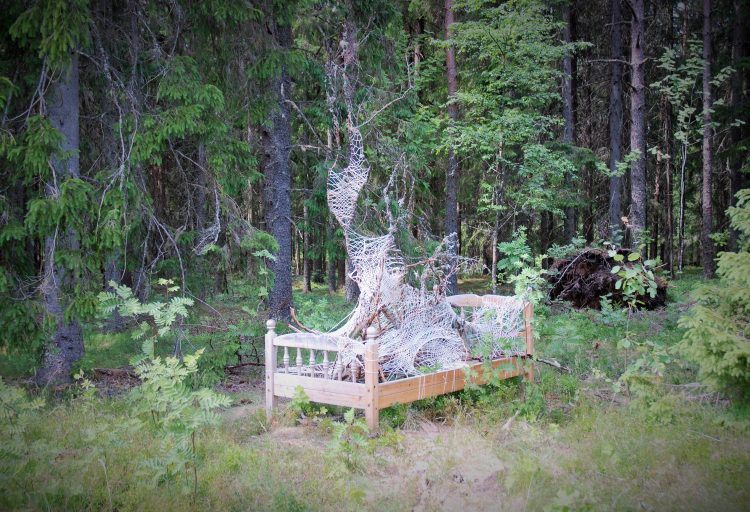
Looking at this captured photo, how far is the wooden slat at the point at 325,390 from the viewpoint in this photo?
651 cm

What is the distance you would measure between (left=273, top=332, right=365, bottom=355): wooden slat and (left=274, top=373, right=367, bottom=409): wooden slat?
36cm

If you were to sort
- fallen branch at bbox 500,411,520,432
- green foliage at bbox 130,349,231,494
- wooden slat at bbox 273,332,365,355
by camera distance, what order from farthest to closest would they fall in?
wooden slat at bbox 273,332,365,355 → fallen branch at bbox 500,411,520,432 → green foliage at bbox 130,349,231,494

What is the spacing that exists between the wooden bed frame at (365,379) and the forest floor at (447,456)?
8.9 inches

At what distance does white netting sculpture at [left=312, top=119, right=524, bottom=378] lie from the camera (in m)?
7.23

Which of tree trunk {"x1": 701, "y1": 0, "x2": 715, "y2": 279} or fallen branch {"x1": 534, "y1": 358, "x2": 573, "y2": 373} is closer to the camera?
fallen branch {"x1": 534, "y1": 358, "x2": 573, "y2": 373}

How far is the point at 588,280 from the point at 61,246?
1181 cm

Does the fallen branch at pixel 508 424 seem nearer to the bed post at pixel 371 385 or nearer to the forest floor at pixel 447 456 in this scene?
the forest floor at pixel 447 456

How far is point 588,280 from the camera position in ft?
48.9

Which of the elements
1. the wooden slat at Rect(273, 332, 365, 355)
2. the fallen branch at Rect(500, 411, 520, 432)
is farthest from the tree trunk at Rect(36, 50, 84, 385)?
the fallen branch at Rect(500, 411, 520, 432)

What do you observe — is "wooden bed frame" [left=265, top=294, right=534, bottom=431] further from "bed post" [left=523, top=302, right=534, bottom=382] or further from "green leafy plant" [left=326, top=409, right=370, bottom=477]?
"green leafy plant" [left=326, top=409, right=370, bottom=477]

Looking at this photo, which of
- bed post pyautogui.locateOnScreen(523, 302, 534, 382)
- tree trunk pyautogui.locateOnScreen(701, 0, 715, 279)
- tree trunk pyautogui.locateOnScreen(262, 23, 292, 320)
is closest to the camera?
bed post pyautogui.locateOnScreen(523, 302, 534, 382)

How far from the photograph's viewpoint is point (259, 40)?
922 cm

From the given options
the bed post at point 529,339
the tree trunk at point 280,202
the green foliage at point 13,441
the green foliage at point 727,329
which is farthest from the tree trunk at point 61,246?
the green foliage at point 727,329

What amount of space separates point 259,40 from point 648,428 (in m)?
7.43
